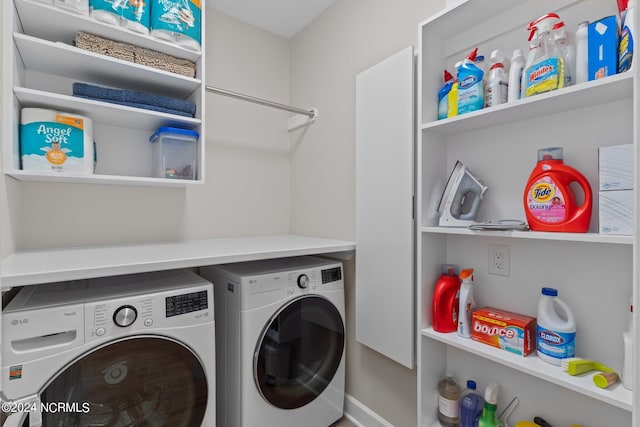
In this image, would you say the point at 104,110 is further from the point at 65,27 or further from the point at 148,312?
the point at 148,312

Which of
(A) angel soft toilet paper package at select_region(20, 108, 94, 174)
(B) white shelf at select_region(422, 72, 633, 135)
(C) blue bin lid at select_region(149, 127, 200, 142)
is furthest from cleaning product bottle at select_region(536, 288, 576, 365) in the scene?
(A) angel soft toilet paper package at select_region(20, 108, 94, 174)

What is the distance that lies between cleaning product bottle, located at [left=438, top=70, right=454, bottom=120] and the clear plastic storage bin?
121 cm

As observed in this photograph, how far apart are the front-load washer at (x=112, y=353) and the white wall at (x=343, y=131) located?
883 mm

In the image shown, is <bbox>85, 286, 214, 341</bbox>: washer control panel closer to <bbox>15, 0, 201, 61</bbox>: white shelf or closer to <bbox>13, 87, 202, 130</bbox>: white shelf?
<bbox>13, 87, 202, 130</bbox>: white shelf

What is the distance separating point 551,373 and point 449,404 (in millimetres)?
501

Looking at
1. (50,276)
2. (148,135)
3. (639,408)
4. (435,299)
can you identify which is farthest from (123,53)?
(639,408)

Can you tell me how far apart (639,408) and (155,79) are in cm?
215

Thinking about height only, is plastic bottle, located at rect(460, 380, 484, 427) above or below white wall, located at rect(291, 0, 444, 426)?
below

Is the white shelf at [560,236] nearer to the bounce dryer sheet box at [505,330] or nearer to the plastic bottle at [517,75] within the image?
the bounce dryer sheet box at [505,330]

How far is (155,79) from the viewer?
1576mm

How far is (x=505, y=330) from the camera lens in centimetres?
111

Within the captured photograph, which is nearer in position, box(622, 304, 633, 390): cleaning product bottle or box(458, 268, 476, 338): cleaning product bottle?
box(622, 304, 633, 390): cleaning product bottle

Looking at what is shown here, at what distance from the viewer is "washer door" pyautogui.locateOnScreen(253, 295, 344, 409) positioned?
4.96 ft

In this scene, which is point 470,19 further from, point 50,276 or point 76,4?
point 50,276
